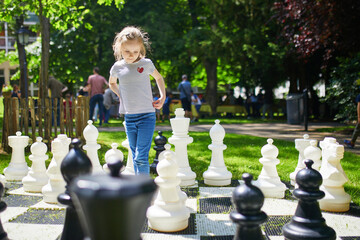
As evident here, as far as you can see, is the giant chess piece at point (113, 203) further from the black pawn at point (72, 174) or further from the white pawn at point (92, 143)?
the white pawn at point (92, 143)

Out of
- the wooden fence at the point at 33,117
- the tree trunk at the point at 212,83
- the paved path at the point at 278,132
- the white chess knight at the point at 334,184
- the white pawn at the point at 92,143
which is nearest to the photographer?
the white chess knight at the point at 334,184

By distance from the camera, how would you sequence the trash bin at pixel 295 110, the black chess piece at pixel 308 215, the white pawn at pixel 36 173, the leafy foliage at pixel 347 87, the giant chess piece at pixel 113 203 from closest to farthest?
the giant chess piece at pixel 113 203 → the black chess piece at pixel 308 215 → the white pawn at pixel 36 173 → the leafy foliage at pixel 347 87 → the trash bin at pixel 295 110

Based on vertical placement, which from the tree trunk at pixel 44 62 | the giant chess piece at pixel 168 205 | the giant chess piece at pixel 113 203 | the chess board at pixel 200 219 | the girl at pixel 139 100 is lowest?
the chess board at pixel 200 219

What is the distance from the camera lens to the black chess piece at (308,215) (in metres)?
1.90

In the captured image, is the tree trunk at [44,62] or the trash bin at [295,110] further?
the trash bin at [295,110]

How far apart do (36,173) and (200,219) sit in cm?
172

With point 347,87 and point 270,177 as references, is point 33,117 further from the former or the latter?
point 347,87

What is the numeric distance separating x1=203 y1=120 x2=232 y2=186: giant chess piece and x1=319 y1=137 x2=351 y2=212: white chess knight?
3.30 feet

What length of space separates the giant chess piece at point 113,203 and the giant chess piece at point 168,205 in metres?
1.28

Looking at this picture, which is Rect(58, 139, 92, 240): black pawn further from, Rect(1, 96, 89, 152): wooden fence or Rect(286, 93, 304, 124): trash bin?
Rect(286, 93, 304, 124): trash bin

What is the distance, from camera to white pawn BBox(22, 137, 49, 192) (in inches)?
133

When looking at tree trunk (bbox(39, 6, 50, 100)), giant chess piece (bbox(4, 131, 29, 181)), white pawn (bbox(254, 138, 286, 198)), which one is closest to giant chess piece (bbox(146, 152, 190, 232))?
white pawn (bbox(254, 138, 286, 198))

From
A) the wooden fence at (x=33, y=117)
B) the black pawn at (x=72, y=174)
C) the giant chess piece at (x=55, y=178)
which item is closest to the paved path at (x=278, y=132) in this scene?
the wooden fence at (x=33, y=117)

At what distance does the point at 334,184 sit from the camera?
9.15ft
